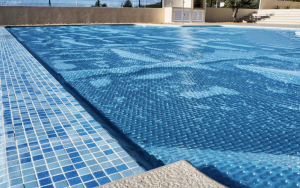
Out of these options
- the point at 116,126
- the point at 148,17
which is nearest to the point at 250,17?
the point at 148,17

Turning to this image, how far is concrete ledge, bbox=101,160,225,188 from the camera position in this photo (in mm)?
1321

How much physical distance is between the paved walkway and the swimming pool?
45 cm

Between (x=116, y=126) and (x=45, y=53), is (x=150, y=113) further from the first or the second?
(x=45, y=53)

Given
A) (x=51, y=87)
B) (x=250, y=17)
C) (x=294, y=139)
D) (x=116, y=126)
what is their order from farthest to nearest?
(x=250, y=17) → (x=51, y=87) → (x=116, y=126) → (x=294, y=139)

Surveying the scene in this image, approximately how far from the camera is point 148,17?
64.2 ft

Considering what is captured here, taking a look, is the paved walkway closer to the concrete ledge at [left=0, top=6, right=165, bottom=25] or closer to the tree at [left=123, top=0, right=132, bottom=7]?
the concrete ledge at [left=0, top=6, right=165, bottom=25]

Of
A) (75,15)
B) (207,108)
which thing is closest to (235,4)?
(75,15)

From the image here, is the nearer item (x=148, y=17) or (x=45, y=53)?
(x=45, y=53)

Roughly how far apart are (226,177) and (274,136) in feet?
3.01

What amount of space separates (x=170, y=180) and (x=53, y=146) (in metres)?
0.88

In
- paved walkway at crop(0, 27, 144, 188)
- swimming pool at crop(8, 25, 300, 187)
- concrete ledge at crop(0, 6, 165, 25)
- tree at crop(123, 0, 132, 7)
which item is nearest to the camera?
paved walkway at crop(0, 27, 144, 188)

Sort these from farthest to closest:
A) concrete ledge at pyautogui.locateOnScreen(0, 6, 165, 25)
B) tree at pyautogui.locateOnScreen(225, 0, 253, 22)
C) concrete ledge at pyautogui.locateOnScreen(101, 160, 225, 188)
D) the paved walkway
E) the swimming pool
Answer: tree at pyautogui.locateOnScreen(225, 0, 253, 22) → concrete ledge at pyautogui.locateOnScreen(0, 6, 165, 25) → the swimming pool → the paved walkway → concrete ledge at pyautogui.locateOnScreen(101, 160, 225, 188)

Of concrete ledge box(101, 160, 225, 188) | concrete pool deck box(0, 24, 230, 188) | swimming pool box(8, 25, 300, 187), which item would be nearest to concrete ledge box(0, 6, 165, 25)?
swimming pool box(8, 25, 300, 187)

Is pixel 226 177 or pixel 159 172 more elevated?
pixel 159 172
